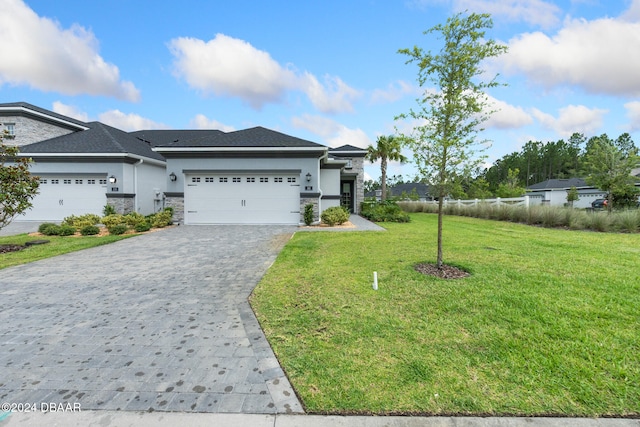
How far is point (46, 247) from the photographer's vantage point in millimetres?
8055

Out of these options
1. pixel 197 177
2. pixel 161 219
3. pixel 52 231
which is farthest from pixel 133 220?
pixel 197 177

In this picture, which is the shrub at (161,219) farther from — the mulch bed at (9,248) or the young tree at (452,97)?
the young tree at (452,97)

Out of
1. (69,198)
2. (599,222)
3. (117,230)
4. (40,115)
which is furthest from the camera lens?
(40,115)

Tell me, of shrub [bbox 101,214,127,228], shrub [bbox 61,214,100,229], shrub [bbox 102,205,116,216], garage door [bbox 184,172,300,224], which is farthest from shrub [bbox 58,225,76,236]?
garage door [bbox 184,172,300,224]

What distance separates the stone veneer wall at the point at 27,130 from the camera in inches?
599

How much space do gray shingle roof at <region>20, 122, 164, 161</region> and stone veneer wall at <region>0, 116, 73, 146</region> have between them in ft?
4.97

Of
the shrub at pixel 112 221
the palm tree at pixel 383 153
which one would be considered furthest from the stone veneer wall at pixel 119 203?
the palm tree at pixel 383 153

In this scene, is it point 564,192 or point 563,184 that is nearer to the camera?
point 564,192

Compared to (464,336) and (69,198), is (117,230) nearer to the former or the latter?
(69,198)

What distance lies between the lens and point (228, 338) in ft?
10.3

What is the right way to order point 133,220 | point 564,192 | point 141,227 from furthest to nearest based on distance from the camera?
point 564,192, point 133,220, point 141,227

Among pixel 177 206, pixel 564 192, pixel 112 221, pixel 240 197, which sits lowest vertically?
pixel 112 221

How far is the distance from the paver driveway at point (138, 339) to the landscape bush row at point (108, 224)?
4542 millimetres

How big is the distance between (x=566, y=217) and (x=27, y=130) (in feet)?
92.5
